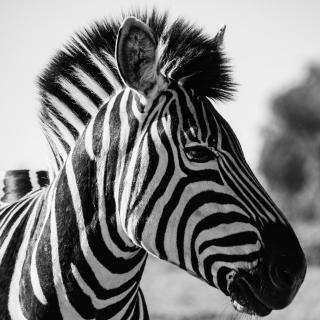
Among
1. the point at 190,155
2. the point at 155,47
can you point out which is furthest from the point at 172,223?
the point at 155,47

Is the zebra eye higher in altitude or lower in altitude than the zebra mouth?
higher

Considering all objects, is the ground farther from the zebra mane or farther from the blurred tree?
the blurred tree

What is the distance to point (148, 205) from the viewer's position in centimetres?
392

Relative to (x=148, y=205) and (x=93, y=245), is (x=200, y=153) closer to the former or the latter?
(x=148, y=205)

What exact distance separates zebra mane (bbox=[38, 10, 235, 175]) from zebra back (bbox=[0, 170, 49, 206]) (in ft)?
1.84

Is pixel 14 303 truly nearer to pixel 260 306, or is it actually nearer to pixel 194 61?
pixel 260 306

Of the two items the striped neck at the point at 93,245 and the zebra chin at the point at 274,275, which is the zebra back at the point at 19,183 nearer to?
the striped neck at the point at 93,245

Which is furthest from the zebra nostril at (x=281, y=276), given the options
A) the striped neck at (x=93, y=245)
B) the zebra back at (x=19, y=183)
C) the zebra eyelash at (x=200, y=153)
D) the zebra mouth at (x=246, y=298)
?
the zebra back at (x=19, y=183)

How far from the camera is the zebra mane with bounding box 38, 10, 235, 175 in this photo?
4.27 meters

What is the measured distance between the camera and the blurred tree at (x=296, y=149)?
76312 millimetres

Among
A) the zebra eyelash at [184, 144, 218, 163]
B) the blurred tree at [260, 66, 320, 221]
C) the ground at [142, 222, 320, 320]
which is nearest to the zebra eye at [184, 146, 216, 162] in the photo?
the zebra eyelash at [184, 144, 218, 163]

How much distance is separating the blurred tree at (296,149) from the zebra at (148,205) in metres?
67.2

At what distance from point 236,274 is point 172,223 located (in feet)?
1.50

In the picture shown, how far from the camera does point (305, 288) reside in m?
14.7
